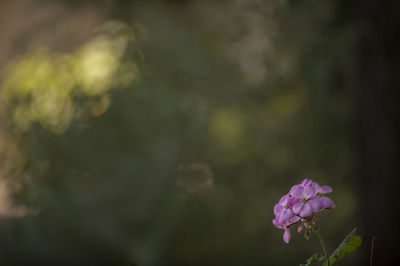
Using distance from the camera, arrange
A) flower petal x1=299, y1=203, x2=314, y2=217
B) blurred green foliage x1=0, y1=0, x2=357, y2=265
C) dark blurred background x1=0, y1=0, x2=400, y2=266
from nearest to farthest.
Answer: flower petal x1=299, y1=203, x2=314, y2=217 → dark blurred background x1=0, y1=0, x2=400, y2=266 → blurred green foliage x1=0, y1=0, x2=357, y2=265

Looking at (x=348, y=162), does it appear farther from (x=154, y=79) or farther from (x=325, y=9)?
(x=154, y=79)

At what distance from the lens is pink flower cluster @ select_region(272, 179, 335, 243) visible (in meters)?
0.83

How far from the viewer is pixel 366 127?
2.97m

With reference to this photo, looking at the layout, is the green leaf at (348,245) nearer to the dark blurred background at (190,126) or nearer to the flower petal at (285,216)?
the flower petal at (285,216)

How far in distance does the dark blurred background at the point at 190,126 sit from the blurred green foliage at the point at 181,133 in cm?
1

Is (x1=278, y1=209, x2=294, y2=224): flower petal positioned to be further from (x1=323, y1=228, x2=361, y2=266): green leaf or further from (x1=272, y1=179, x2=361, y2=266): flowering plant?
(x1=323, y1=228, x2=361, y2=266): green leaf

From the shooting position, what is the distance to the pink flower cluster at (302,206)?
0.83 meters

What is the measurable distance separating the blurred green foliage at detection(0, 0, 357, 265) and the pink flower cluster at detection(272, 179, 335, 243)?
2547 mm

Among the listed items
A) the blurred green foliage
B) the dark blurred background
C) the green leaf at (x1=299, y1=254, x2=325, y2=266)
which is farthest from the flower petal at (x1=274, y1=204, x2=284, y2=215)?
the blurred green foliage

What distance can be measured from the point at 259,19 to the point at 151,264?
238 centimetres

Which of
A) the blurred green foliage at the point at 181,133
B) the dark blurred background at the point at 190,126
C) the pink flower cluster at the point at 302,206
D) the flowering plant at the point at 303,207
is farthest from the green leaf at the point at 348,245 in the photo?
the blurred green foliage at the point at 181,133

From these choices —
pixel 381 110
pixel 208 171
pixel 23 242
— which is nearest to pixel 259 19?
pixel 208 171

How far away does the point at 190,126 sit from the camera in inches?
153

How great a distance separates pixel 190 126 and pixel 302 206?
3.07 metres
